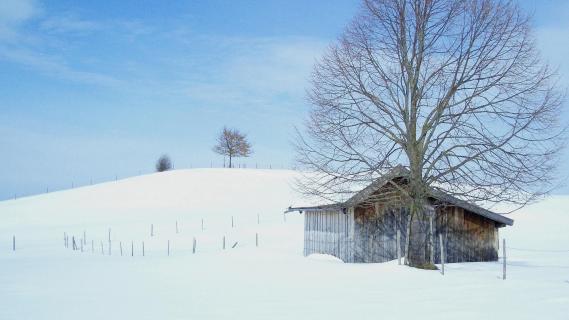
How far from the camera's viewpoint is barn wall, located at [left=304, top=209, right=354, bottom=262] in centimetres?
2922

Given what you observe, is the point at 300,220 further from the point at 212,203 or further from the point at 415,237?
the point at 415,237

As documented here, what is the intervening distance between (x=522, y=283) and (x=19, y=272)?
2021 cm

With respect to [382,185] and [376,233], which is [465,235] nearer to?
[376,233]

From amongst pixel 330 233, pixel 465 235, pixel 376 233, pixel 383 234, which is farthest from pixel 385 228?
pixel 465 235

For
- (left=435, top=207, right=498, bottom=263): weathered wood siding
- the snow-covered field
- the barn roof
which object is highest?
the barn roof

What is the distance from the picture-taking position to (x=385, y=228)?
96.5ft

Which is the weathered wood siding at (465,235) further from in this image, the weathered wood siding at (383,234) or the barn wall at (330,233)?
the barn wall at (330,233)

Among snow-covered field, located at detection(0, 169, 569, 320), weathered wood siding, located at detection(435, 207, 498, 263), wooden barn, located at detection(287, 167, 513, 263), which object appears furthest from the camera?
weathered wood siding, located at detection(435, 207, 498, 263)

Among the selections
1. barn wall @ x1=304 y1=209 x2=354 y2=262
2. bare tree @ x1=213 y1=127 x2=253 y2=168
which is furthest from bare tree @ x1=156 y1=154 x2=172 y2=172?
barn wall @ x1=304 y1=209 x2=354 y2=262

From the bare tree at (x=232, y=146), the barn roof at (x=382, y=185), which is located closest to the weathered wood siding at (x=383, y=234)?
the barn roof at (x=382, y=185)

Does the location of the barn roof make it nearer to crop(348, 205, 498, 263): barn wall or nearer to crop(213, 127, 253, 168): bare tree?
crop(348, 205, 498, 263): barn wall

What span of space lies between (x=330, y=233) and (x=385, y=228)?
9.34 ft

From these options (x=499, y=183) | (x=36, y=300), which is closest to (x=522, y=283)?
(x=499, y=183)

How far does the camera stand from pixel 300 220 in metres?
55.9
